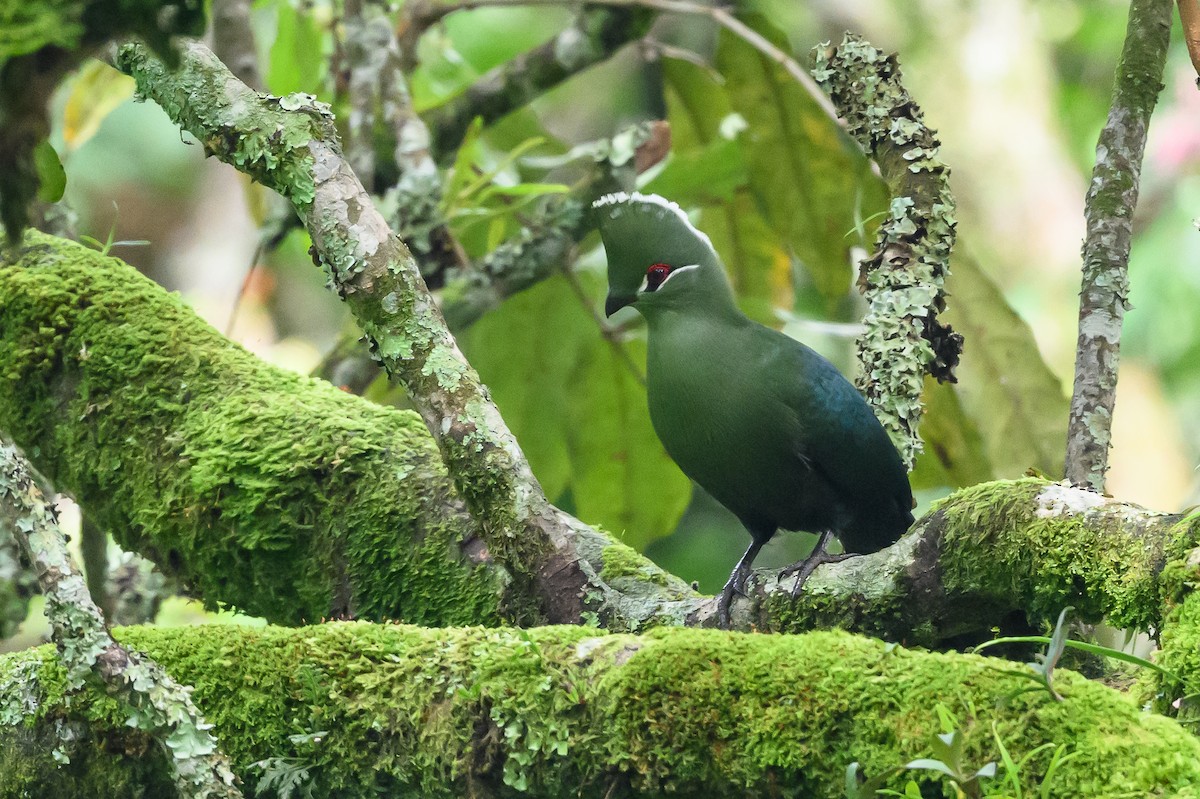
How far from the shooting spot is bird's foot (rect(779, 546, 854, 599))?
1971 mm

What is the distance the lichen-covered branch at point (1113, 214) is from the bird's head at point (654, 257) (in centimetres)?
72

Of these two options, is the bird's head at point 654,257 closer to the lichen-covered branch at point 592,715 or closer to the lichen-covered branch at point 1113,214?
the lichen-covered branch at point 1113,214

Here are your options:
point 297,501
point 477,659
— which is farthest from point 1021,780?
point 297,501

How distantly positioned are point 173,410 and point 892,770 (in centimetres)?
166

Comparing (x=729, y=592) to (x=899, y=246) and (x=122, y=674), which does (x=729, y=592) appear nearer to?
(x=899, y=246)

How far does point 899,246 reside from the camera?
248cm

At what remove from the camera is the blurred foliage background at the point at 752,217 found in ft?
11.7

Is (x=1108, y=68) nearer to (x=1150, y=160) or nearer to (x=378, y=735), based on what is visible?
(x=1150, y=160)

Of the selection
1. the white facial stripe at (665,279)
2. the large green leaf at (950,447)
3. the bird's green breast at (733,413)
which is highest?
the large green leaf at (950,447)

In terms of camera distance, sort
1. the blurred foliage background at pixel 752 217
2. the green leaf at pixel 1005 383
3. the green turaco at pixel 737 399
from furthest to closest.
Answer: the blurred foliage background at pixel 752 217
the green leaf at pixel 1005 383
the green turaco at pixel 737 399

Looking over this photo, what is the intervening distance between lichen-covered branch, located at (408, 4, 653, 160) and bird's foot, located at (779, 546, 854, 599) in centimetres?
210

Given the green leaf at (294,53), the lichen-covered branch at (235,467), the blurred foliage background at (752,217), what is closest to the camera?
the lichen-covered branch at (235,467)

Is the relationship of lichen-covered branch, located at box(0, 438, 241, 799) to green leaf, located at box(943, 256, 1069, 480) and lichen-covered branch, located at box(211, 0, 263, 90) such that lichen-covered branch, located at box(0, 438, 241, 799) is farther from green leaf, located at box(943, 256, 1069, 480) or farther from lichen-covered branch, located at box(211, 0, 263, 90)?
lichen-covered branch, located at box(211, 0, 263, 90)

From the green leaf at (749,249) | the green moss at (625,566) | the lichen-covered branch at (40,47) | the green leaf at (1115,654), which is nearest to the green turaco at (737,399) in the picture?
the green moss at (625,566)
